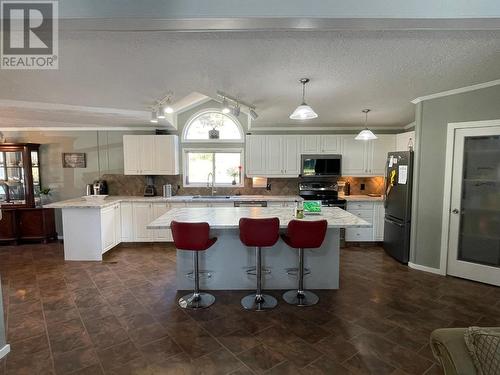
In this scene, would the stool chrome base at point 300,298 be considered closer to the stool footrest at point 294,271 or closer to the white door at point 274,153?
the stool footrest at point 294,271

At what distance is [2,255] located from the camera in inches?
177

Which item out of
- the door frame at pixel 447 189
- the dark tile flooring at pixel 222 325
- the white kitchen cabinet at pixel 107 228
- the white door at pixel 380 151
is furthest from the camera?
the white door at pixel 380 151

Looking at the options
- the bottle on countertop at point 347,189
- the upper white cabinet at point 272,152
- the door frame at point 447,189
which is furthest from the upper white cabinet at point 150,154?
the door frame at point 447,189

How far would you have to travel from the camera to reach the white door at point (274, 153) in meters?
5.37

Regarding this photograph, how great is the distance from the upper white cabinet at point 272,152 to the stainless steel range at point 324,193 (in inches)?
17.2

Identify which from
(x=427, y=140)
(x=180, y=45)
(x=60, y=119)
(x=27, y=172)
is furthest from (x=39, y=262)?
(x=427, y=140)

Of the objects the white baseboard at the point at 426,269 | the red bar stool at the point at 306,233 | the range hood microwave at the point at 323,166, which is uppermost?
the range hood microwave at the point at 323,166

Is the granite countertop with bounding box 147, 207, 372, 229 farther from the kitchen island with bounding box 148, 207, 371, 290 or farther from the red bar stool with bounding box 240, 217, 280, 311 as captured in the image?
the red bar stool with bounding box 240, 217, 280, 311

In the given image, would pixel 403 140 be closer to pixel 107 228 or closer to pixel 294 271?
pixel 294 271

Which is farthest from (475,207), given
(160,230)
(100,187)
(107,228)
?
(100,187)

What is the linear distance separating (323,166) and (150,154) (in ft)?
11.4

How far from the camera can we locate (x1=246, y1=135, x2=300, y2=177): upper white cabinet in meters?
5.37

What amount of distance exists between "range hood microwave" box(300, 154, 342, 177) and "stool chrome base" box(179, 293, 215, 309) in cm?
321

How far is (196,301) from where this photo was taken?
2908 mm
